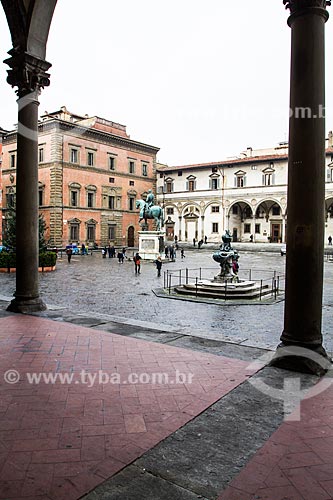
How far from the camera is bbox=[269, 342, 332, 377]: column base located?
16.2 feet

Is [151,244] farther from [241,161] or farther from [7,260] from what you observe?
[241,161]

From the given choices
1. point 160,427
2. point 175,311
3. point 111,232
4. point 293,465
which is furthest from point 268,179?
point 293,465

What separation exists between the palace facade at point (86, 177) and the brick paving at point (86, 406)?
3441cm

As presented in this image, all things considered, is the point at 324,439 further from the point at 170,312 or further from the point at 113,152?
the point at 113,152

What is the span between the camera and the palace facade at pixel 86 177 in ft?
141

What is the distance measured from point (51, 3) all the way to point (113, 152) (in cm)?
4269

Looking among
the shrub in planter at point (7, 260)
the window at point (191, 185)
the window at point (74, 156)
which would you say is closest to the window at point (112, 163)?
the window at point (74, 156)

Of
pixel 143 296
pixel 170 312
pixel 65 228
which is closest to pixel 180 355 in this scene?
pixel 170 312

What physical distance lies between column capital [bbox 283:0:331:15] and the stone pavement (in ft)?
14.9

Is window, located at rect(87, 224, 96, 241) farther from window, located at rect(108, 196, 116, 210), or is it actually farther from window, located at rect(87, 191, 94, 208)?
window, located at rect(108, 196, 116, 210)

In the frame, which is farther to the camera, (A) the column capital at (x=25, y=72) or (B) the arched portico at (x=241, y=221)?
(B) the arched portico at (x=241, y=221)

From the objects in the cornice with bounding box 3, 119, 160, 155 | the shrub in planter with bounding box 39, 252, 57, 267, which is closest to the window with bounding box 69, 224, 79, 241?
the cornice with bounding box 3, 119, 160, 155

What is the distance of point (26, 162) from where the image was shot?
27.6ft

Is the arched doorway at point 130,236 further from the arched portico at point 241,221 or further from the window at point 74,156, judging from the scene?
the arched portico at point 241,221
